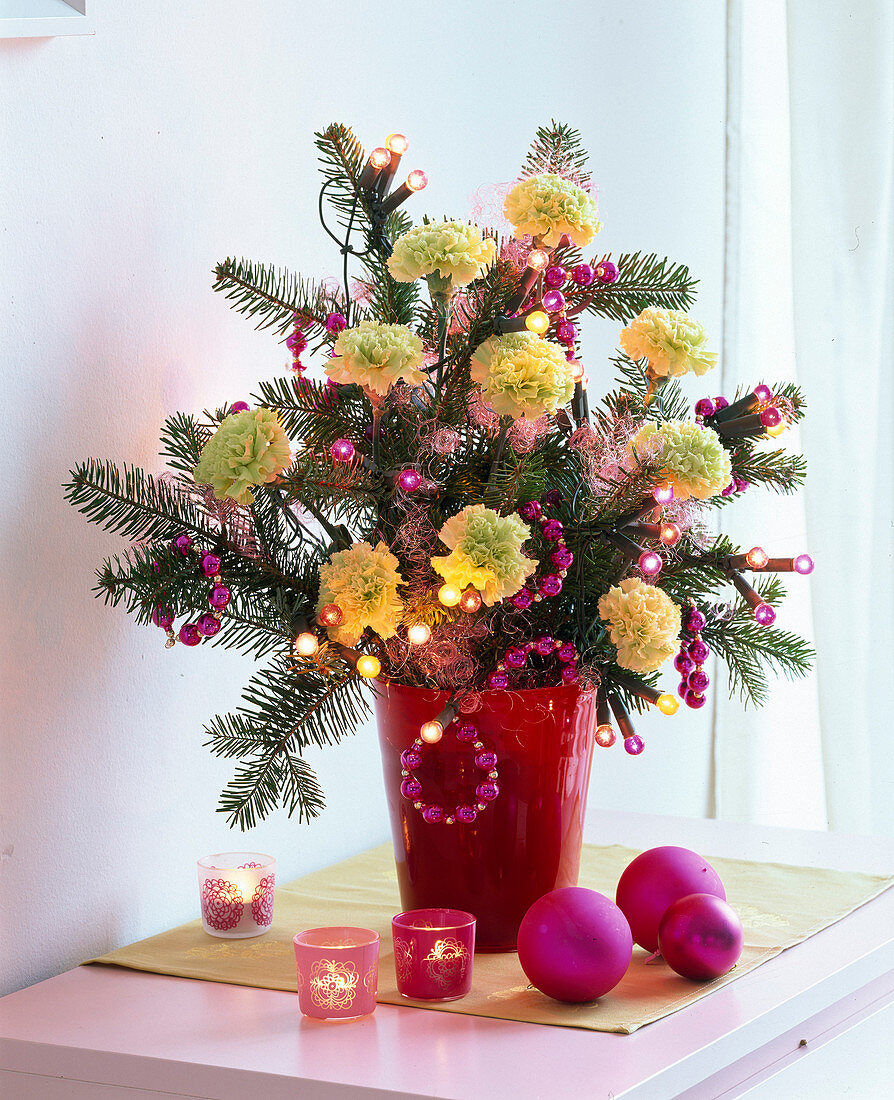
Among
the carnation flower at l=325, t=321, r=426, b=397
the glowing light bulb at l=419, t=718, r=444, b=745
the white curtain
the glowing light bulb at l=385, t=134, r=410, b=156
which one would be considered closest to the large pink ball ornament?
the glowing light bulb at l=419, t=718, r=444, b=745

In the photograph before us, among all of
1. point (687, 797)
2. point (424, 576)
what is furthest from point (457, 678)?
point (687, 797)

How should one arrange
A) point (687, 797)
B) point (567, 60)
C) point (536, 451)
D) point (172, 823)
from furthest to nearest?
point (687, 797), point (567, 60), point (172, 823), point (536, 451)

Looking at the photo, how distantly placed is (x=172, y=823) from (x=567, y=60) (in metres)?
0.98

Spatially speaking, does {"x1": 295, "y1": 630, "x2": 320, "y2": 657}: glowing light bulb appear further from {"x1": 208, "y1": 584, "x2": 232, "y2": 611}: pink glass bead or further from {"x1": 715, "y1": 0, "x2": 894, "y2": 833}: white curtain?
{"x1": 715, "y1": 0, "x2": 894, "y2": 833}: white curtain

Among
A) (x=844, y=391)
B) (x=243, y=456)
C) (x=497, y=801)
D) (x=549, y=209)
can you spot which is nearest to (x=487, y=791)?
(x=497, y=801)

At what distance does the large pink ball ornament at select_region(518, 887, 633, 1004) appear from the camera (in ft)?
2.46

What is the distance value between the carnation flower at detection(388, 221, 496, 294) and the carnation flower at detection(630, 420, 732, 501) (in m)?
0.15

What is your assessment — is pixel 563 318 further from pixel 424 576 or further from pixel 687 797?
pixel 687 797

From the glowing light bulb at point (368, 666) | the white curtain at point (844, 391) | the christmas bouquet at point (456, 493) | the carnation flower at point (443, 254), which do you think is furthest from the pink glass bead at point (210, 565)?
the white curtain at point (844, 391)

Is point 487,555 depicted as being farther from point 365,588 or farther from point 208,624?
point 208,624

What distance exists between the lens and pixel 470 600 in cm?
76

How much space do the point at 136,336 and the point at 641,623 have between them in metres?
0.42

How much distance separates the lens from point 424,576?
2.67 feet

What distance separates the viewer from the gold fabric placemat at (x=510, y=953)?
76 centimetres
